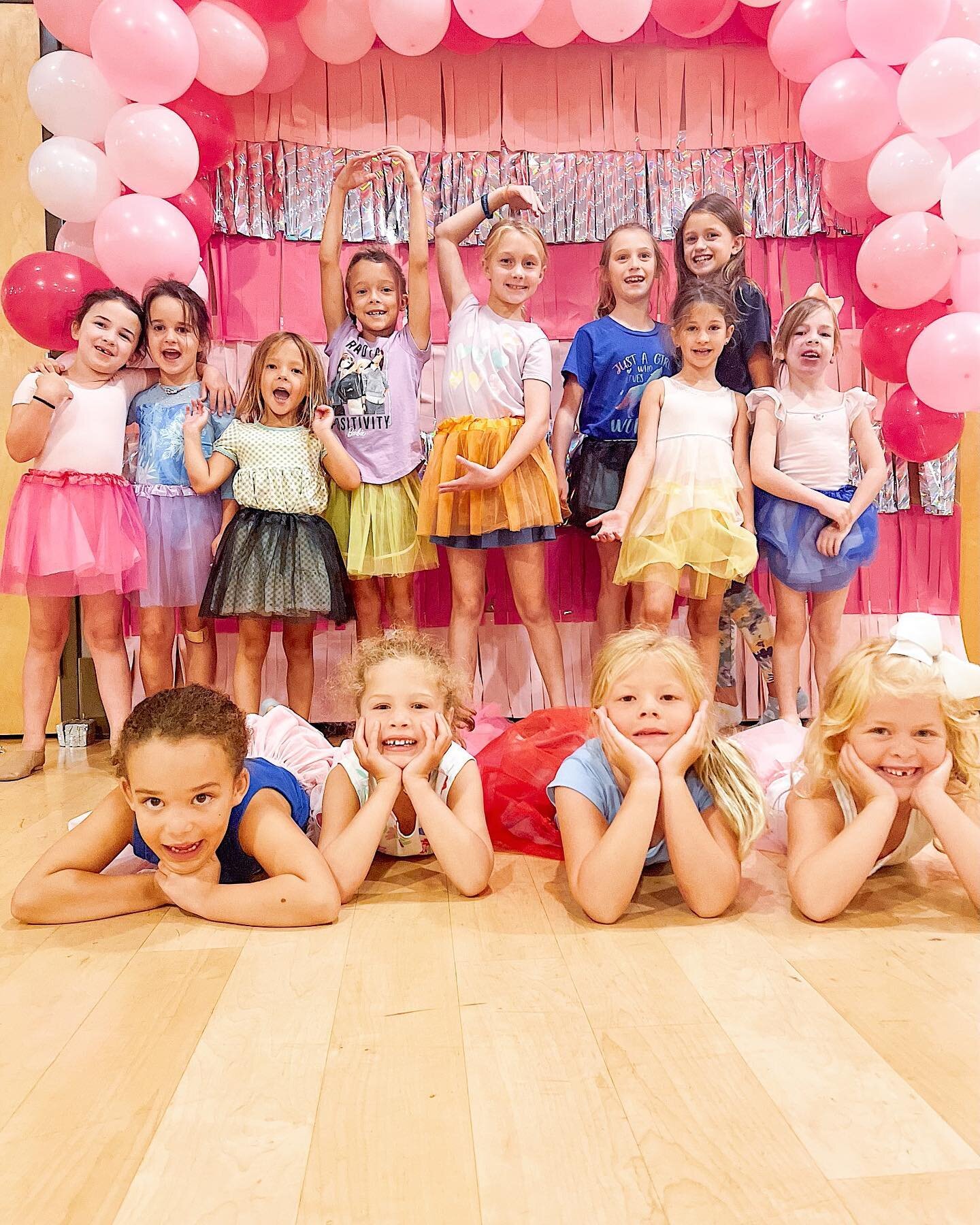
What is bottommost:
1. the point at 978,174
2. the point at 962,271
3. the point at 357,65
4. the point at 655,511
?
the point at 655,511

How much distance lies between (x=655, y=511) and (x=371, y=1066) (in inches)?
83.6

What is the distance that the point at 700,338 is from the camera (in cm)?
308

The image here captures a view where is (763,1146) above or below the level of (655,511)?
below

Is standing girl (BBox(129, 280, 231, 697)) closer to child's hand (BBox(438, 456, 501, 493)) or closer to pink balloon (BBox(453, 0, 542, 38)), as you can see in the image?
child's hand (BBox(438, 456, 501, 493))

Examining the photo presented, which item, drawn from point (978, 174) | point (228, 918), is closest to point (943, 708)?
point (228, 918)

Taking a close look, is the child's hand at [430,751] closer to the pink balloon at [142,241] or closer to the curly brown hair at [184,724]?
the curly brown hair at [184,724]

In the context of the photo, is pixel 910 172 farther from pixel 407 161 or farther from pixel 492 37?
pixel 407 161

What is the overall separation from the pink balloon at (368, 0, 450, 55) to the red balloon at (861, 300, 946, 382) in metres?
1.66

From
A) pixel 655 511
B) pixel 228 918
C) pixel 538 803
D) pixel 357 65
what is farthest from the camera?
pixel 357 65

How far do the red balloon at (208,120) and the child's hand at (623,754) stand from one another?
2.39 metres

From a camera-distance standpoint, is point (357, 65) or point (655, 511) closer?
point (655, 511)

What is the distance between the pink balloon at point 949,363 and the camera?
2.93 meters

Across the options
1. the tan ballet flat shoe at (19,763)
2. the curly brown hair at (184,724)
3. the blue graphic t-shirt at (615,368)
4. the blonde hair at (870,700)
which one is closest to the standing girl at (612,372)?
the blue graphic t-shirt at (615,368)

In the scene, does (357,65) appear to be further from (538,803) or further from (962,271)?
(538,803)
